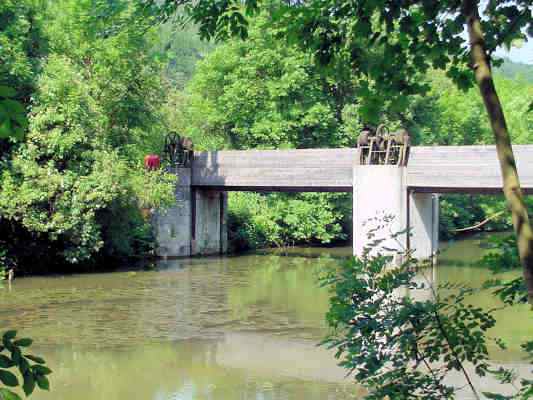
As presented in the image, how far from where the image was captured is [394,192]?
1805 cm

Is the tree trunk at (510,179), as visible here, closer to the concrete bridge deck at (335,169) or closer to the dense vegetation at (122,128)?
the dense vegetation at (122,128)

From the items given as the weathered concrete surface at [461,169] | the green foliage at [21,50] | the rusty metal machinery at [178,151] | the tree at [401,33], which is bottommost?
the tree at [401,33]

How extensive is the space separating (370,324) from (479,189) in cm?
1494

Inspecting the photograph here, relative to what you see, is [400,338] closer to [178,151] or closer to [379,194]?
[379,194]

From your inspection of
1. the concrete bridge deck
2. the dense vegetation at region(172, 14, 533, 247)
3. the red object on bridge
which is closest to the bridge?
the concrete bridge deck

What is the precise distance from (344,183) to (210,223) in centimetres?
496

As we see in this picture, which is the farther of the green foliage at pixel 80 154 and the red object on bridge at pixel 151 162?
the red object on bridge at pixel 151 162

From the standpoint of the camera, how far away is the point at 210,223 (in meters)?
22.9

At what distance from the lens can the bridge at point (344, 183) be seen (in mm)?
17656

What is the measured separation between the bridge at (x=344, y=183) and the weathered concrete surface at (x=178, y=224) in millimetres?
28

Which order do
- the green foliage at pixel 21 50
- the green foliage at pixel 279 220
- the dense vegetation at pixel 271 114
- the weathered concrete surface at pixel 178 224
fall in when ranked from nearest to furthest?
the green foliage at pixel 21 50
the weathered concrete surface at pixel 178 224
the green foliage at pixel 279 220
the dense vegetation at pixel 271 114

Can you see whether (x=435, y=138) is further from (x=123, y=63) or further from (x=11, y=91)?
(x=11, y=91)

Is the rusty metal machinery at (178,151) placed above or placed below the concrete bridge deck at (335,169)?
above

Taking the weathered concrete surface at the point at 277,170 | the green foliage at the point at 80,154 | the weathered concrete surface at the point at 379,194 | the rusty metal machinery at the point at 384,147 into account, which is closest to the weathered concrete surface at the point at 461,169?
the rusty metal machinery at the point at 384,147
